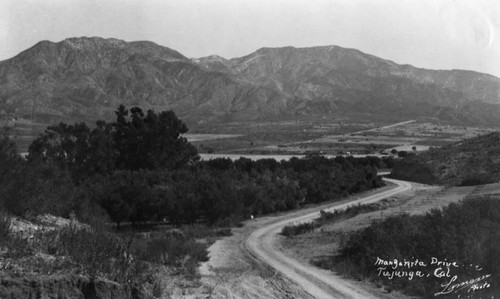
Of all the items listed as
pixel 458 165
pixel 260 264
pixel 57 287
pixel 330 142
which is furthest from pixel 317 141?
pixel 57 287

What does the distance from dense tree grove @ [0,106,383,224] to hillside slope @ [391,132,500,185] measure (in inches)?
366

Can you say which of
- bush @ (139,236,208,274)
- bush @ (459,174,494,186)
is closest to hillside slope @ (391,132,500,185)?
bush @ (459,174,494,186)

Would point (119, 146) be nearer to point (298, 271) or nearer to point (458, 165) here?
point (458, 165)

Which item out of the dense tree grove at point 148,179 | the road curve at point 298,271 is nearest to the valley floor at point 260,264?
the road curve at point 298,271

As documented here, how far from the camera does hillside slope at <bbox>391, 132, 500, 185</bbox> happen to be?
6011 cm

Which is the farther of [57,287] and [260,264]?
[260,264]

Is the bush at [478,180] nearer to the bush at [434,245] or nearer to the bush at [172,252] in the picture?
the bush at [434,245]

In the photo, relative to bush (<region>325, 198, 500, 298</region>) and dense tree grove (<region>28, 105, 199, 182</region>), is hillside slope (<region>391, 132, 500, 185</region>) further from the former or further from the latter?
bush (<region>325, 198, 500, 298</region>)

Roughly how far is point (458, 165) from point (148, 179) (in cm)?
4424

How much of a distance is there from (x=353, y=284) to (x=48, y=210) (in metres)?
11.5

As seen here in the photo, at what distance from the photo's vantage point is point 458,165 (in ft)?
227

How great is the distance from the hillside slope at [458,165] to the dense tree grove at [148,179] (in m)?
9.29

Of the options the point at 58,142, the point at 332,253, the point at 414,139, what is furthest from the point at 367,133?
the point at 332,253

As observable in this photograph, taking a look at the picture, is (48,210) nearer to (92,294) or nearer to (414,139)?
(92,294)
